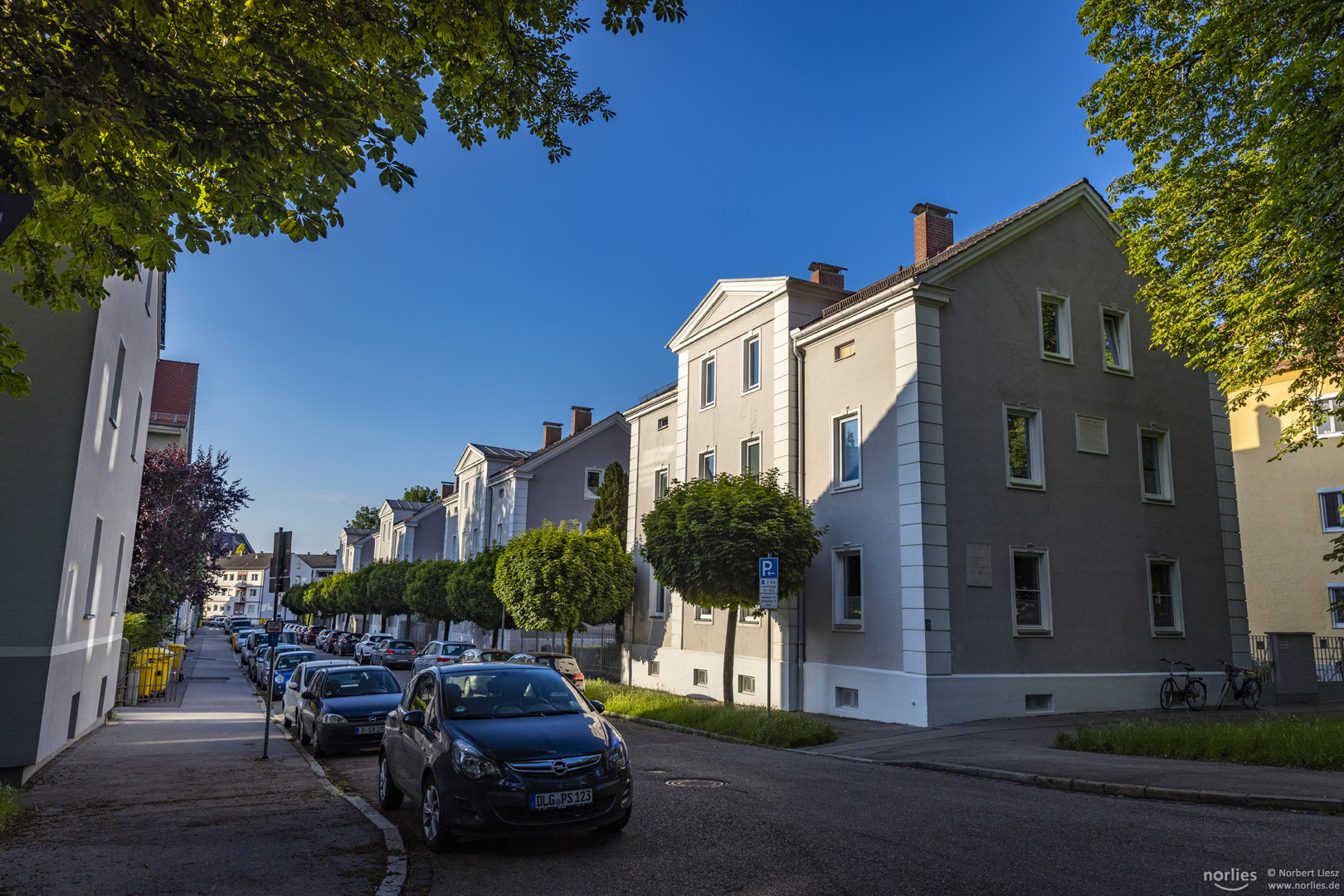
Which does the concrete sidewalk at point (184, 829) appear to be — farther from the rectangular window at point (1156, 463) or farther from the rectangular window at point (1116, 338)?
the rectangular window at point (1116, 338)

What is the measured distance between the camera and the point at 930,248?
23297 millimetres

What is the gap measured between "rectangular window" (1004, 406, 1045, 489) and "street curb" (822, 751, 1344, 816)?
29.1 feet

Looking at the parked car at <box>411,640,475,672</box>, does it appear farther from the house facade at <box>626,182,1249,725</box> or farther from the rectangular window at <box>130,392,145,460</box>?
the rectangular window at <box>130,392,145,460</box>

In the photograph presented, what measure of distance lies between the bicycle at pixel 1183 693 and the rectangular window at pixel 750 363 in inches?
477

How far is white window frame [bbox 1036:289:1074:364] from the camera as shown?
19872 millimetres


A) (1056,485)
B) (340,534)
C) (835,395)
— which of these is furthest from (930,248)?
(340,534)

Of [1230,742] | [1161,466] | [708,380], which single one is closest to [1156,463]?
[1161,466]

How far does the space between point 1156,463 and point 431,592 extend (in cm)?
3483

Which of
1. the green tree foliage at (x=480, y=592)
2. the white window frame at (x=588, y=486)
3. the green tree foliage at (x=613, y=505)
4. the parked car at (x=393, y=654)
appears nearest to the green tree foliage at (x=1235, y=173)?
the green tree foliage at (x=613, y=505)

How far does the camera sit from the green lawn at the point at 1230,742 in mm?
10562

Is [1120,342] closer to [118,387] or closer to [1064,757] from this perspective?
[1064,757]

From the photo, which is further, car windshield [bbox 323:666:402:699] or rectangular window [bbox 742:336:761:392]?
rectangular window [bbox 742:336:761:392]

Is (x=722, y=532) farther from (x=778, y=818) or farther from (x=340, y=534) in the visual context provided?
(x=340, y=534)

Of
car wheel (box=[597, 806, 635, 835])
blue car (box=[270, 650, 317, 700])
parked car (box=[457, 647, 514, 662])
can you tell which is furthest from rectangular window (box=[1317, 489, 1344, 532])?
blue car (box=[270, 650, 317, 700])
